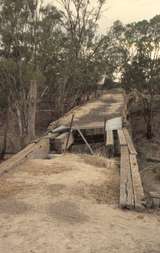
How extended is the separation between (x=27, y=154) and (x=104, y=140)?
507 cm

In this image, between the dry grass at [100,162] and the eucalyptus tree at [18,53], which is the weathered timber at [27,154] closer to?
the dry grass at [100,162]

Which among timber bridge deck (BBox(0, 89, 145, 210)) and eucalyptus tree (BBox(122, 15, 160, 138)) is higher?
eucalyptus tree (BBox(122, 15, 160, 138))

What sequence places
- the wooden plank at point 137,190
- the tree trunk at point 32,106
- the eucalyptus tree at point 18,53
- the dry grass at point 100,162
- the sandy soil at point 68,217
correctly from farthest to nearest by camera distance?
the eucalyptus tree at point 18,53
the tree trunk at point 32,106
the dry grass at point 100,162
the wooden plank at point 137,190
the sandy soil at point 68,217

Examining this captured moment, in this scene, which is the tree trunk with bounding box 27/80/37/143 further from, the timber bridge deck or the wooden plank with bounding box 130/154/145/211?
the wooden plank with bounding box 130/154/145/211

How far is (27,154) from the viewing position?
362 inches

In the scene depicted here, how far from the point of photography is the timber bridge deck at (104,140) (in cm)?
609

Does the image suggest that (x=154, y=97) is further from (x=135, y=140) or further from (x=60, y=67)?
(x=60, y=67)

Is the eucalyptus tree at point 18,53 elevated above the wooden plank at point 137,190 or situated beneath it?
elevated above

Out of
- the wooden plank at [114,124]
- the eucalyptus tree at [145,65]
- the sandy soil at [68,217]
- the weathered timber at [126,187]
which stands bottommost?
the sandy soil at [68,217]

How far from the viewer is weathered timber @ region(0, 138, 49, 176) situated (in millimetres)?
7730

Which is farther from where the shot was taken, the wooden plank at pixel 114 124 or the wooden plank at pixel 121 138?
the wooden plank at pixel 114 124

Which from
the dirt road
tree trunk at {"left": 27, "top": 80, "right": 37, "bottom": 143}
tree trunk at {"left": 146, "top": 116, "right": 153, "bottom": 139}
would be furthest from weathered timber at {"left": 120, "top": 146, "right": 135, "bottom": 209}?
tree trunk at {"left": 146, "top": 116, "right": 153, "bottom": 139}

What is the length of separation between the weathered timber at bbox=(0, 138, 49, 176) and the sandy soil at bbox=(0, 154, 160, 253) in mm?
284

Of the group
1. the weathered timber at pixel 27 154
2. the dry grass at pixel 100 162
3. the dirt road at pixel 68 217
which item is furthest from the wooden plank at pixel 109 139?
the dirt road at pixel 68 217
